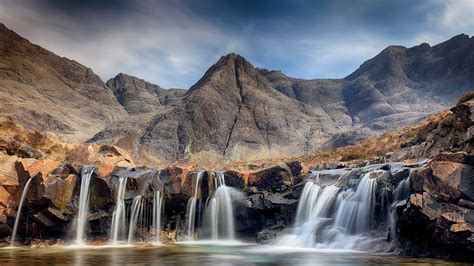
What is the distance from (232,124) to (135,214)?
13252 centimetres

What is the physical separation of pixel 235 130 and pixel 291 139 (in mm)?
21585

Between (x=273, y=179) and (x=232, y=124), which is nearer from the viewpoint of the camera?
(x=273, y=179)

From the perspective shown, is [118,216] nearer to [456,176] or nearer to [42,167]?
[42,167]

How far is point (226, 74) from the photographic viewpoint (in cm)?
18650

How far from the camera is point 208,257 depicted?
2158cm

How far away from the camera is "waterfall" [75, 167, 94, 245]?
29.3 metres

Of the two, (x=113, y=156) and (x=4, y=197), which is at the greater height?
(x=113, y=156)

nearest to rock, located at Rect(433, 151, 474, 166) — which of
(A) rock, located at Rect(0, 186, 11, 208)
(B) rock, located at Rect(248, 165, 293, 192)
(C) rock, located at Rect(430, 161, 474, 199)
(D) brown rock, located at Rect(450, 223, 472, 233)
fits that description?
(C) rock, located at Rect(430, 161, 474, 199)

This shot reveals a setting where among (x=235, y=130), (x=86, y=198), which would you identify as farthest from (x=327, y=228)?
(x=235, y=130)

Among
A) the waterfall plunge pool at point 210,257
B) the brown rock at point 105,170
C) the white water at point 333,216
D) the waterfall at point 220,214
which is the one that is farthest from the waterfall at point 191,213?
the white water at point 333,216

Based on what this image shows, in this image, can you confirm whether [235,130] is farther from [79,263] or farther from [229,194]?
[79,263]

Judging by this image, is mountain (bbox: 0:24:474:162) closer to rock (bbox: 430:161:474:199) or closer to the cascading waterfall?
the cascading waterfall

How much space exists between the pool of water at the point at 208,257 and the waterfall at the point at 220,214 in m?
5.72

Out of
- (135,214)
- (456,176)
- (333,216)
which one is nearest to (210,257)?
(333,216)
